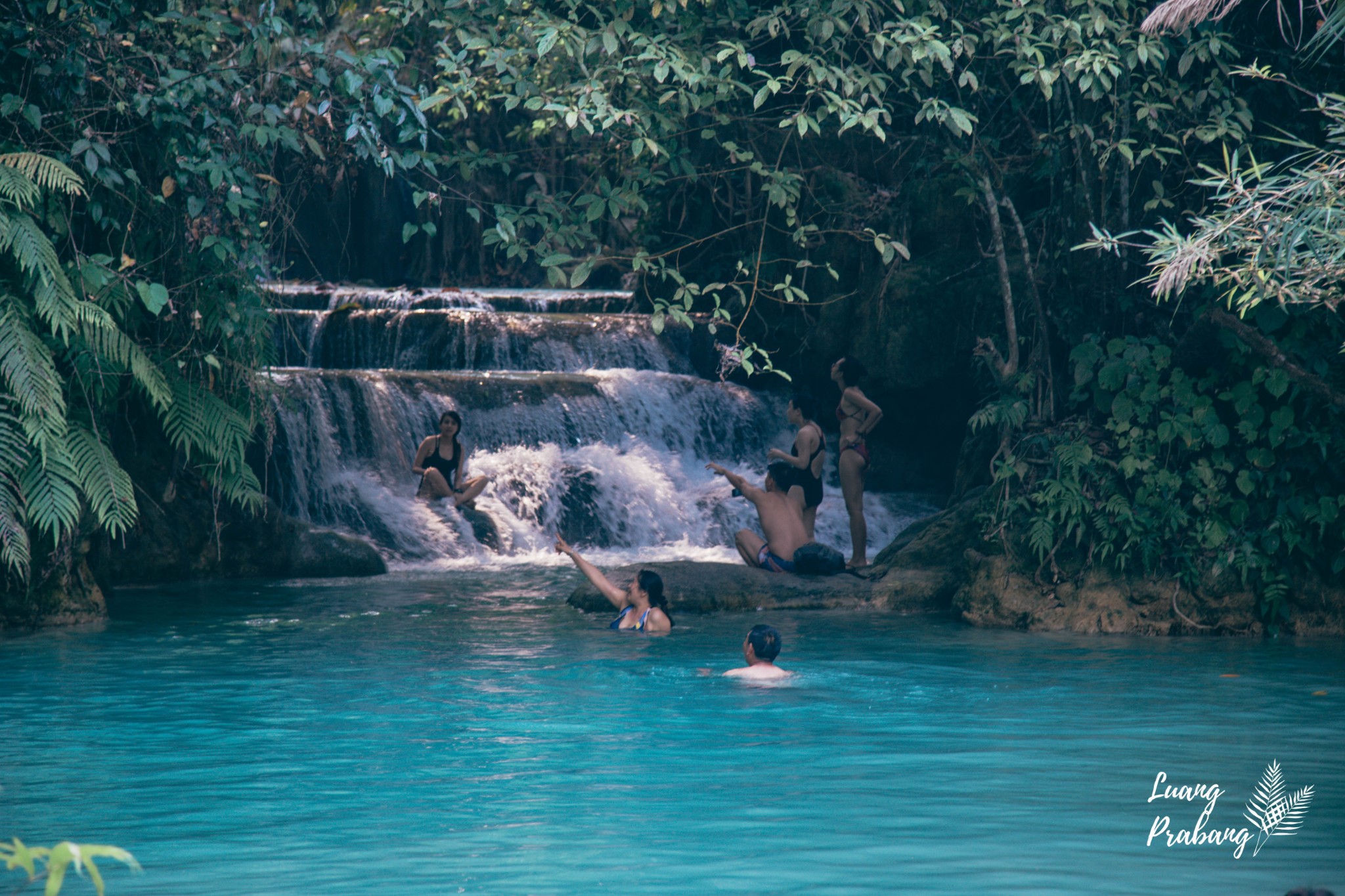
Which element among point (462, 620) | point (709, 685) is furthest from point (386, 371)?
point (709, 685)

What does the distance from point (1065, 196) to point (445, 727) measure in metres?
7.14

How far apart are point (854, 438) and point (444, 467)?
16.5ft

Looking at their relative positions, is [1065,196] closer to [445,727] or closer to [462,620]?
[462,620]

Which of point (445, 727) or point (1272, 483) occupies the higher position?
point (1272, 483)

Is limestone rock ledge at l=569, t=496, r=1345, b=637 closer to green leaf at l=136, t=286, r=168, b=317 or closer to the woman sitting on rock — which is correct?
the woman sitting on rock

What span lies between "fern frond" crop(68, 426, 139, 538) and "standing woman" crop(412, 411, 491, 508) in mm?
6531

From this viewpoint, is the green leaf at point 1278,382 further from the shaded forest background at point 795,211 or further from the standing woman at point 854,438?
the standing woman at point 854,438

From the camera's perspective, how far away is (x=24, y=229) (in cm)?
834

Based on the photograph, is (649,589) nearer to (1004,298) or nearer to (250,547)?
(1004,298)

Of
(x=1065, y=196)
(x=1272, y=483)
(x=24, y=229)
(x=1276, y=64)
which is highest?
(x=1276, y=64)

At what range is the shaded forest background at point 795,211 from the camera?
8711 millimetres

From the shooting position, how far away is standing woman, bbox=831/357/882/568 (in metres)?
13.1

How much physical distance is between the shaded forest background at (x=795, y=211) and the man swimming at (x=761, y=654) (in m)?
1.87

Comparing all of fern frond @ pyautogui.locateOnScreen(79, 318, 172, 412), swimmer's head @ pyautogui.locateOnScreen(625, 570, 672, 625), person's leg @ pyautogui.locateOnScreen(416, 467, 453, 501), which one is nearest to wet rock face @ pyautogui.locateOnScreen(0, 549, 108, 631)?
fern frond @ pyautogui.locateOnScreen(79, 318, 172, 412)
